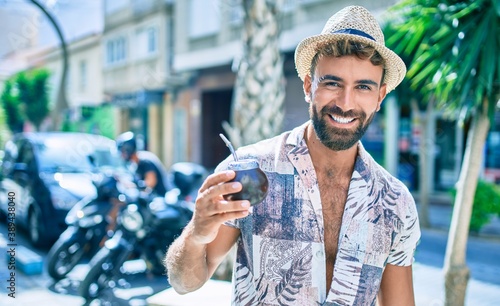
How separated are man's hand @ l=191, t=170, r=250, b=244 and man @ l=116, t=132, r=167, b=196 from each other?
187 inches

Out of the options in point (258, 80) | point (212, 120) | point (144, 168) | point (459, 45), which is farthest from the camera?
Answer: point (212, 120)

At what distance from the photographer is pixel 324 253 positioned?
5.91 ft

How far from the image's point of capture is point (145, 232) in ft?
19.5

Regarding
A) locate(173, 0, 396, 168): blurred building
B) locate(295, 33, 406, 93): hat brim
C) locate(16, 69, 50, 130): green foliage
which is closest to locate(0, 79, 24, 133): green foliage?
locate(16, 69, 50, 130): green foliage

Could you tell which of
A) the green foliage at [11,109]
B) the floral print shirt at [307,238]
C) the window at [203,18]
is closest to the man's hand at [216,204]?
the floral print shirt at [307,238]

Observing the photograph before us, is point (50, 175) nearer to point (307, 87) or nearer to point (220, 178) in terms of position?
point (307, 87)

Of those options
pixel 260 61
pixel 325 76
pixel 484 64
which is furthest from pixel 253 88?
pixel 325 76

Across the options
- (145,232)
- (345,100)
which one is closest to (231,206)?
(345,100)

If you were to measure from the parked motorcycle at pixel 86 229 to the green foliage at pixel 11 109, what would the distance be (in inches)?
756

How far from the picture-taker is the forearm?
1.72 metres

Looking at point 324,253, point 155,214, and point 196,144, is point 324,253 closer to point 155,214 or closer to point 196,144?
point 155,214

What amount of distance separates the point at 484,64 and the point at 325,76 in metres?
2.02

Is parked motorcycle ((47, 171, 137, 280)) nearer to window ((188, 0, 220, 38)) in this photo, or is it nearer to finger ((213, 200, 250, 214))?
finger ((213, 200, 250, 214))

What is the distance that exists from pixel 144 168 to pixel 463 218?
3.90m
